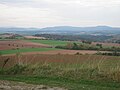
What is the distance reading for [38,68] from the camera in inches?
656

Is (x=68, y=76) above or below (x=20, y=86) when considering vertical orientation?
below

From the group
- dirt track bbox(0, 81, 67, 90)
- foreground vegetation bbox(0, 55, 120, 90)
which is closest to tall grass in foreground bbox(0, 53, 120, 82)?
foreground vegetation bbox(0, 55, 120, 90)

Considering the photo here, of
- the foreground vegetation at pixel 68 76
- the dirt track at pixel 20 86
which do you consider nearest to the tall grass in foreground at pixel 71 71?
the foreground vegetation at pixel 68 76

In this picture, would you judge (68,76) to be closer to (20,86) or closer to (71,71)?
(71,71)

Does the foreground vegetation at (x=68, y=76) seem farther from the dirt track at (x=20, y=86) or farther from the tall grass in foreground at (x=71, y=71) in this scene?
the dirt track at (x=20, y=86)

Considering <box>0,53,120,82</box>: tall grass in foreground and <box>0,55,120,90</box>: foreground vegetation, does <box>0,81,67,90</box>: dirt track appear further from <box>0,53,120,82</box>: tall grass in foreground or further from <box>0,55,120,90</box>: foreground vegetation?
<box>0,53,120,82</box>: tall grass in foreground

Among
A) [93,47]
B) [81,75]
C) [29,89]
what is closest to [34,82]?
[29,89]

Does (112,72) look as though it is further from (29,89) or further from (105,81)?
(29,89)

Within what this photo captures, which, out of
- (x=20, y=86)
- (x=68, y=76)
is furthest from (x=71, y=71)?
(x=20, y=86)

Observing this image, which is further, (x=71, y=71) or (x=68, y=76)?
(x=71, y=71)

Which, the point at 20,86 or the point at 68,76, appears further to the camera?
the point at 68,76

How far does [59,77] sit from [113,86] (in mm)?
3522

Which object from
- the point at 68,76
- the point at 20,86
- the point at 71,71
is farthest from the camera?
the point at 71,71

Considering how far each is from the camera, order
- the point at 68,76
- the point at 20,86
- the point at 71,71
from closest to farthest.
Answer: the point at 20,86 < the point at 68,76 < the point at 71,71
